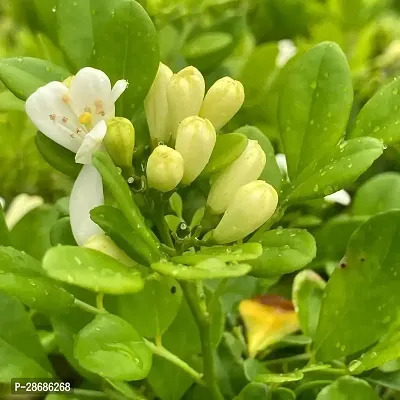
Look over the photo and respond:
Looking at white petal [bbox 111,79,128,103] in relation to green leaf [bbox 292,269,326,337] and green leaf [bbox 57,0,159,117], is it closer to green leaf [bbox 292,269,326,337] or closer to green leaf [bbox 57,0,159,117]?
green leaf [bbox 57,0,159,117]

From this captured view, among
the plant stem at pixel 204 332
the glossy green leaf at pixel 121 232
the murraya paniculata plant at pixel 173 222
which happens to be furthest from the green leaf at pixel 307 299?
the glossy green leaf at pixel 121 232

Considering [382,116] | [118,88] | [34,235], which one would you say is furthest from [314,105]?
[34,235]

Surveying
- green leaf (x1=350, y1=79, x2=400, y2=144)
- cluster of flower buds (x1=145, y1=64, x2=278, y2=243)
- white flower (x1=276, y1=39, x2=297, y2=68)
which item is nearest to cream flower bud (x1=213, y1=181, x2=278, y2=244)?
cluster of flower buds (x1=145, y1=64, x2=278, y2=243)

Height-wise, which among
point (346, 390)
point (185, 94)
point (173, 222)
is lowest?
point (346, 390)

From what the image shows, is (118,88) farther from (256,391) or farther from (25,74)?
(256,391)

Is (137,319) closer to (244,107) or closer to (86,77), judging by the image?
(86,77)

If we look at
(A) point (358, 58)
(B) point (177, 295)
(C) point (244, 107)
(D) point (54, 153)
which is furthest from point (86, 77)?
(A) point (358, 58)
